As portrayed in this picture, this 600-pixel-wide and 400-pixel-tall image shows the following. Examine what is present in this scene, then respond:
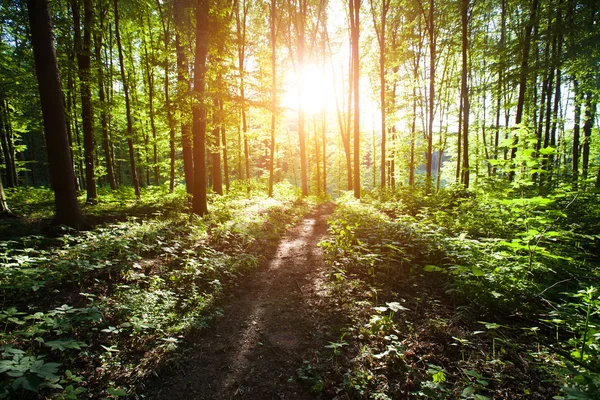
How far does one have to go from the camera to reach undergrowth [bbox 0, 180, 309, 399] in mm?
2605

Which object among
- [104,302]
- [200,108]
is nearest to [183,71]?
[200,108]

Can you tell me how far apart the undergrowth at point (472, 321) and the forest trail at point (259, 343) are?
0.44 metres

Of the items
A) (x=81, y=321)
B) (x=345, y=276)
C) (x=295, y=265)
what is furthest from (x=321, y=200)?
A: (x=81, y=321)

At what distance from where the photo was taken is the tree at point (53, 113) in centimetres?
645

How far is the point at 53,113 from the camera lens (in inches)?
261

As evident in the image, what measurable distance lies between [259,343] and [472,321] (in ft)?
10.6

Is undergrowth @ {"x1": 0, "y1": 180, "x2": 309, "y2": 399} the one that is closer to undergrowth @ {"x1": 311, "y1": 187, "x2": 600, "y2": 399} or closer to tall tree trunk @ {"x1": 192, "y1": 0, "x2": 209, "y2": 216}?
tall tree trunk @ {"x1": 192, "y1": 0, "x2": 209, "y2": 216}

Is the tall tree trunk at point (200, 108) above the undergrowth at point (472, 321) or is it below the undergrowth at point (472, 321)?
above

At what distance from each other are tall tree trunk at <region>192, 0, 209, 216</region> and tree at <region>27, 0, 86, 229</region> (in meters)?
3.72

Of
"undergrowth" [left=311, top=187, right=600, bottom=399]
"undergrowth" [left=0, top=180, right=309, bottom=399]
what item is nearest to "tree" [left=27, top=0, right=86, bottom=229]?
"undergrowth" [left=0, top=180, right=309, bottom=399]

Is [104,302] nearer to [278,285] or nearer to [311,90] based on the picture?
[278,285]

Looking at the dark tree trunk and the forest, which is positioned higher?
the dark tree trunk

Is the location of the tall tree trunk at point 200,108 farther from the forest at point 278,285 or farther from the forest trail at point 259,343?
the forest trail at point 259,343

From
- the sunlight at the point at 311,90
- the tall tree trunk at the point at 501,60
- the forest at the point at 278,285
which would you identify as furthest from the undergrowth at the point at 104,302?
the sunlight at the point at 311,90
